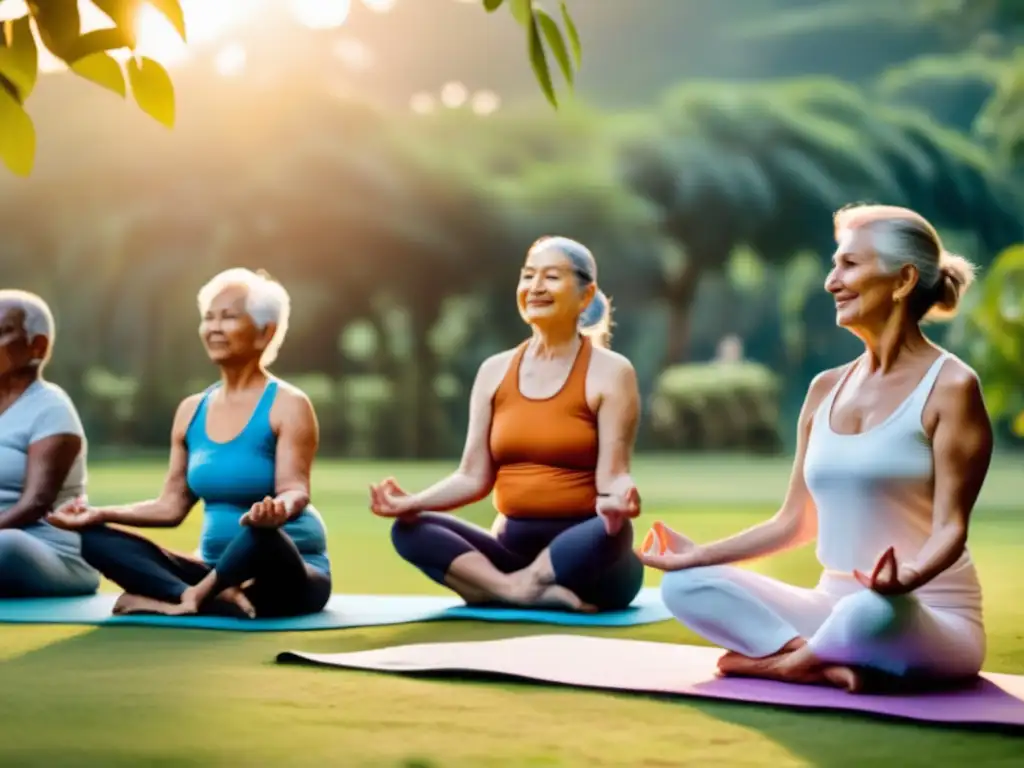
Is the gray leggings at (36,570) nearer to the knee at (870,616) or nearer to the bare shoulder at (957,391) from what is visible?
the knee at (870,616)

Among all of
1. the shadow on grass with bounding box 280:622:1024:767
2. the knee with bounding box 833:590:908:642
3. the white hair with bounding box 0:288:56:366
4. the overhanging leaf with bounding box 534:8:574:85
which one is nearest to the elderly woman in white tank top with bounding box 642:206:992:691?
the knee with bounding box 833:590:908:642

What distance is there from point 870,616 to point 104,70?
2.44 metres

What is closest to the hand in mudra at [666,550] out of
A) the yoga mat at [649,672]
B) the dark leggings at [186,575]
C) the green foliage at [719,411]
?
the yoga mat at [649,672]

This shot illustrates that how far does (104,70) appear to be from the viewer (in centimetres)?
230

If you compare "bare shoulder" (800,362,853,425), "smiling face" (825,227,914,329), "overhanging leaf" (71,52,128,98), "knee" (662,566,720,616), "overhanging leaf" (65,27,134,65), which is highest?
"overhanging leaf" (65,27,134,65)

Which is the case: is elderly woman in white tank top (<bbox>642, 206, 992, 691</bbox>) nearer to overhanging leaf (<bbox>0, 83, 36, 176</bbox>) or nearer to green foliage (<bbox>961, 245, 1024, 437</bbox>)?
overhanging leaf (<bbox>0, 83, 36, 176</bbox>)

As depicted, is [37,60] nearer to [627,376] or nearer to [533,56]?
[533,56]

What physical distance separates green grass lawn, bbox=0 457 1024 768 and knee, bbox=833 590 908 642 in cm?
27

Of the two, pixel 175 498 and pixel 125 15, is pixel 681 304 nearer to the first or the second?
pixel 175 498

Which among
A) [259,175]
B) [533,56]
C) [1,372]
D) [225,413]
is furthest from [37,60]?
[259,175]

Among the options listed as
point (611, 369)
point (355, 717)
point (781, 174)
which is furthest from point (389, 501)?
point (781, 174)

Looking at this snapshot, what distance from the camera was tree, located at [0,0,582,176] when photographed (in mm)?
2219

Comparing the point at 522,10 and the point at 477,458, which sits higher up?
the point at 522,10

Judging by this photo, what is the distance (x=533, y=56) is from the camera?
2438mm
